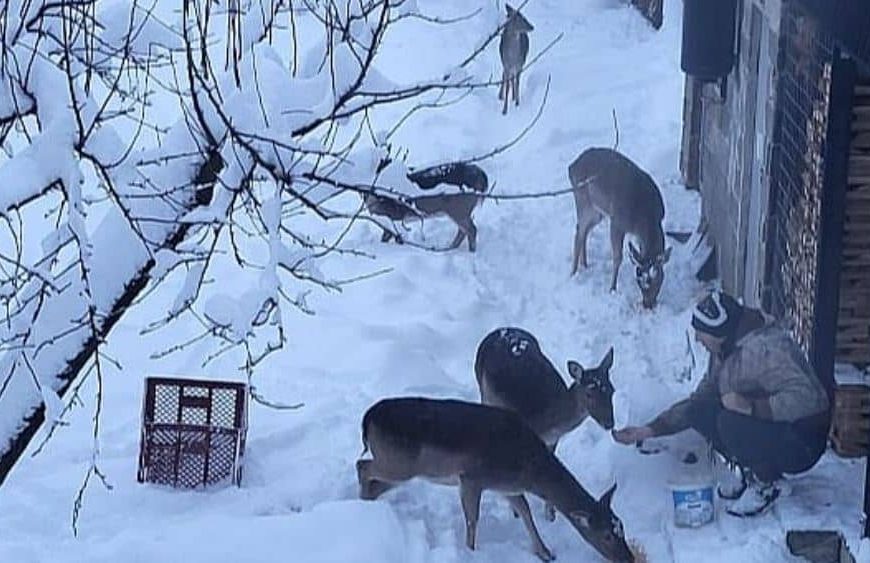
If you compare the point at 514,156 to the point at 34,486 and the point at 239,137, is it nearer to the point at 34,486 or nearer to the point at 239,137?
the point at 34,486

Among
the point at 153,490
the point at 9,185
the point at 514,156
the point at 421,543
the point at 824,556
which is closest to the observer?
the point at 9,185

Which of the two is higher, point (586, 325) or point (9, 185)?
point (9, 185)

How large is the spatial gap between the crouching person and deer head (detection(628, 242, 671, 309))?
3849 mm

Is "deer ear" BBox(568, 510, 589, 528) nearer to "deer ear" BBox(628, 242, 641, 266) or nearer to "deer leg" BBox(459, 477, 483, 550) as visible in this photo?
"deer leg" BBox(459, 477, 483, 550)

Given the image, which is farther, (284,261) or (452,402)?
(452,402)

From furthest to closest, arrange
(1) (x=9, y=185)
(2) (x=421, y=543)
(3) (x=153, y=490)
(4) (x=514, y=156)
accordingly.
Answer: (4) (x=514, y=156)
(3) (x=153, y=490)
(2) (x=421, y=543)
(1) (x=9, y=185)

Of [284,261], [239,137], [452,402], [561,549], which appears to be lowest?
[561,549]

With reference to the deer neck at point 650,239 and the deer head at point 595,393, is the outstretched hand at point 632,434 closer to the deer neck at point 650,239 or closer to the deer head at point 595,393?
the deer head at point 595,393

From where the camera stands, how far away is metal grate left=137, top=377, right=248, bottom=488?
10766 mm

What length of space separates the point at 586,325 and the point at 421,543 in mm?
4088

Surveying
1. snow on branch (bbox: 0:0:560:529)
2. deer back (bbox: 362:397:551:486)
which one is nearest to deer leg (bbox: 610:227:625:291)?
deer back (bbox: 362:397:551:486)

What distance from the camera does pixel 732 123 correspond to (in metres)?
14.1

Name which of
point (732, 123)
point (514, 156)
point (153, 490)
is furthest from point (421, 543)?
point (514, 156)

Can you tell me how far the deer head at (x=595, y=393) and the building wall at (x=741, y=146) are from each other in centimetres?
213
